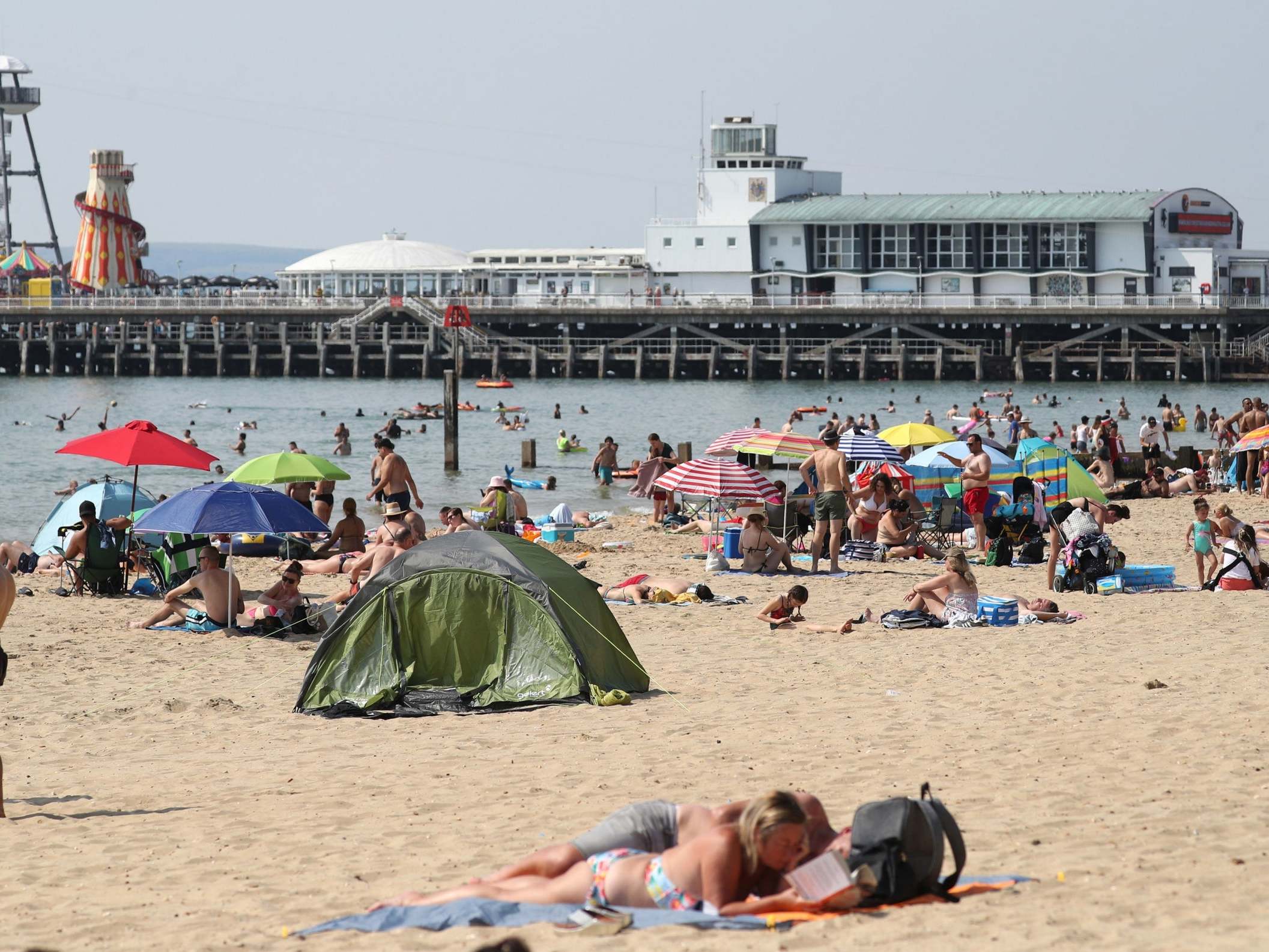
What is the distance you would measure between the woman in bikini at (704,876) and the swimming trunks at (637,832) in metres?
0.06

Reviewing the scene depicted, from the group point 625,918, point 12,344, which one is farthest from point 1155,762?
point 12,344

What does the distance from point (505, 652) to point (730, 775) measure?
2648mm

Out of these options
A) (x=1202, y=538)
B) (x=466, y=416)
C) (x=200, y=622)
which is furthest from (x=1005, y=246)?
(x=200, y=622)

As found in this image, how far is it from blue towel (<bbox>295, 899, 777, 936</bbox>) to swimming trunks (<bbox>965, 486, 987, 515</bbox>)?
40.3 ft

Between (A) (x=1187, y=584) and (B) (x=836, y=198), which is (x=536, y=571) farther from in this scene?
(B) (x=836, y=198)

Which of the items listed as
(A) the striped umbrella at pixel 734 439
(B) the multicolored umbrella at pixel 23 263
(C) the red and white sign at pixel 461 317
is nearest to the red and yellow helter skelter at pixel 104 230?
(B) the multicolored umbrella at pixel 23 263

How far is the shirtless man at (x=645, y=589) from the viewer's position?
13977 millimetres

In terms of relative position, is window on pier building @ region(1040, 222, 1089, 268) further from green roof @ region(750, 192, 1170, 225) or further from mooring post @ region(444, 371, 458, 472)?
mooring post @ region(444, 371, 458, 472)

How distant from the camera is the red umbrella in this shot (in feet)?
46.2

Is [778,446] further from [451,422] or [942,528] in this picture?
[451,422]

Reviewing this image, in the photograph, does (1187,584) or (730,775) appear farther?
(1187,584)

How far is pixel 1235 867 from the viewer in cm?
581

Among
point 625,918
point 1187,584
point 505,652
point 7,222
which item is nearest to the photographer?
point 625,918

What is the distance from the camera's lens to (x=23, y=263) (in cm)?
9606
